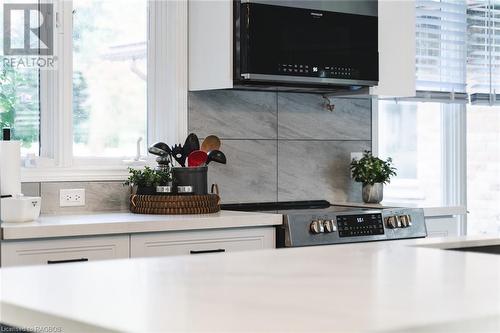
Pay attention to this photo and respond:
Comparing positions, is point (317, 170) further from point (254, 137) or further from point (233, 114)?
point (233, 114)

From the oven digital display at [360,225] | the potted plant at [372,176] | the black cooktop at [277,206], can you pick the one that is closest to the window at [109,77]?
the black cooktop at [277,206]

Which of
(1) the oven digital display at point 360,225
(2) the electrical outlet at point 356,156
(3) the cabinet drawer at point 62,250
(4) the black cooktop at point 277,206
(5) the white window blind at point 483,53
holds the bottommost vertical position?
(3) the cabinet drawer at point 62,250

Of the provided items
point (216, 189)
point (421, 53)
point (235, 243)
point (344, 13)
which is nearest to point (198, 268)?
point (235, 243)

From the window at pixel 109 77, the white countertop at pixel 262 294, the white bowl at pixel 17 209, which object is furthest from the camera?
the window at pixel 109 77

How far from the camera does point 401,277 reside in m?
1.90

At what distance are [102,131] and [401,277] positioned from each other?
8.45 feet

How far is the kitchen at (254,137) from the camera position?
342 centimetres

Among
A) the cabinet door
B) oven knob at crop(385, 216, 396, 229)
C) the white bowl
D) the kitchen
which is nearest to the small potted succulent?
the kitchen

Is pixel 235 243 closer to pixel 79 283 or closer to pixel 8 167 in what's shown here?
pixel 8 167

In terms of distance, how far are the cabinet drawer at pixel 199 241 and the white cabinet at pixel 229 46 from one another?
2.38ft

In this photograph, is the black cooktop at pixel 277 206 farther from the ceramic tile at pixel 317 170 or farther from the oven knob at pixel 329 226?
the oven knob at pixel 329 226

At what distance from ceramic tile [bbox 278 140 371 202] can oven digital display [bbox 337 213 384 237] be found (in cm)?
68

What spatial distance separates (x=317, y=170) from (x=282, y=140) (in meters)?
0.30

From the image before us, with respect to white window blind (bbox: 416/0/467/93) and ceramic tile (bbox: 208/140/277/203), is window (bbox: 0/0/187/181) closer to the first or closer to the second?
ceramic tile (bbox: 208/140/277/203)
